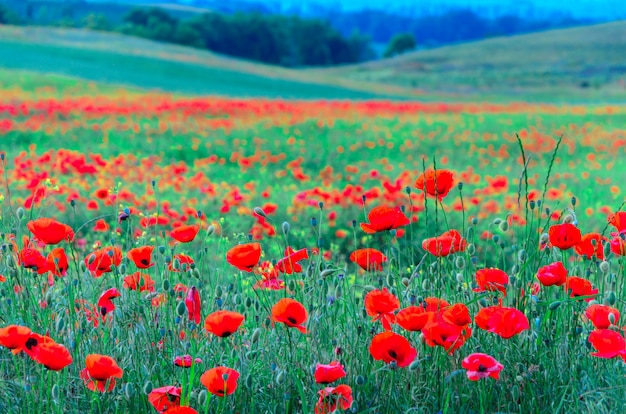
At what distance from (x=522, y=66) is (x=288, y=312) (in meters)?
43.6

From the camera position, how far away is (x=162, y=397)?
6.09ft

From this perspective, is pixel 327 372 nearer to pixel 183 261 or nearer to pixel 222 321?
pixel 222 321

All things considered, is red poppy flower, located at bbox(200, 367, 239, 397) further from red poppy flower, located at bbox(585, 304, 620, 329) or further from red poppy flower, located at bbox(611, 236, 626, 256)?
red poppy flower, located at bbox(611, 236, 626, 256)

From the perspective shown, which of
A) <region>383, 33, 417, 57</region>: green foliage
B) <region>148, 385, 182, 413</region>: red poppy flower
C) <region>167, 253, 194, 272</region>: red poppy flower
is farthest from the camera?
<region>383, 33, 417, 57</region>: green foliage

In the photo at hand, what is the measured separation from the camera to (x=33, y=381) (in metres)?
2.10

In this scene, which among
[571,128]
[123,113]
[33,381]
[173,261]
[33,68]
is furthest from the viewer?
[33,68]

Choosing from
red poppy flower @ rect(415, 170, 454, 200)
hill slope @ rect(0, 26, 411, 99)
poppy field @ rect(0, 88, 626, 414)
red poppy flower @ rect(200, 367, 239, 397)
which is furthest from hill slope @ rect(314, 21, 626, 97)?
red poppy flower @ rect(200, 367, 239, 397)

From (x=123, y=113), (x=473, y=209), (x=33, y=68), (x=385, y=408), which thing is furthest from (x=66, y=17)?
(x=385, y=408)

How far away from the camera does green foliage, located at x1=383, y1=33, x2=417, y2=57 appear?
2884 inches

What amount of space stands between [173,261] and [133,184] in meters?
4.61

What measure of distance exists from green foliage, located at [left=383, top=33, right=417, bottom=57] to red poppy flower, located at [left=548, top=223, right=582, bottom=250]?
238 ft

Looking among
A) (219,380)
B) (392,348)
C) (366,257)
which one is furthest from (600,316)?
(219,380)

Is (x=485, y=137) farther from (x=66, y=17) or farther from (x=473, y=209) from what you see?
(x=66, y=17)

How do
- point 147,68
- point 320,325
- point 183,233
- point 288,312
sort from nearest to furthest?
point 288,312, point 183,233, point 320,325, point 147,68
